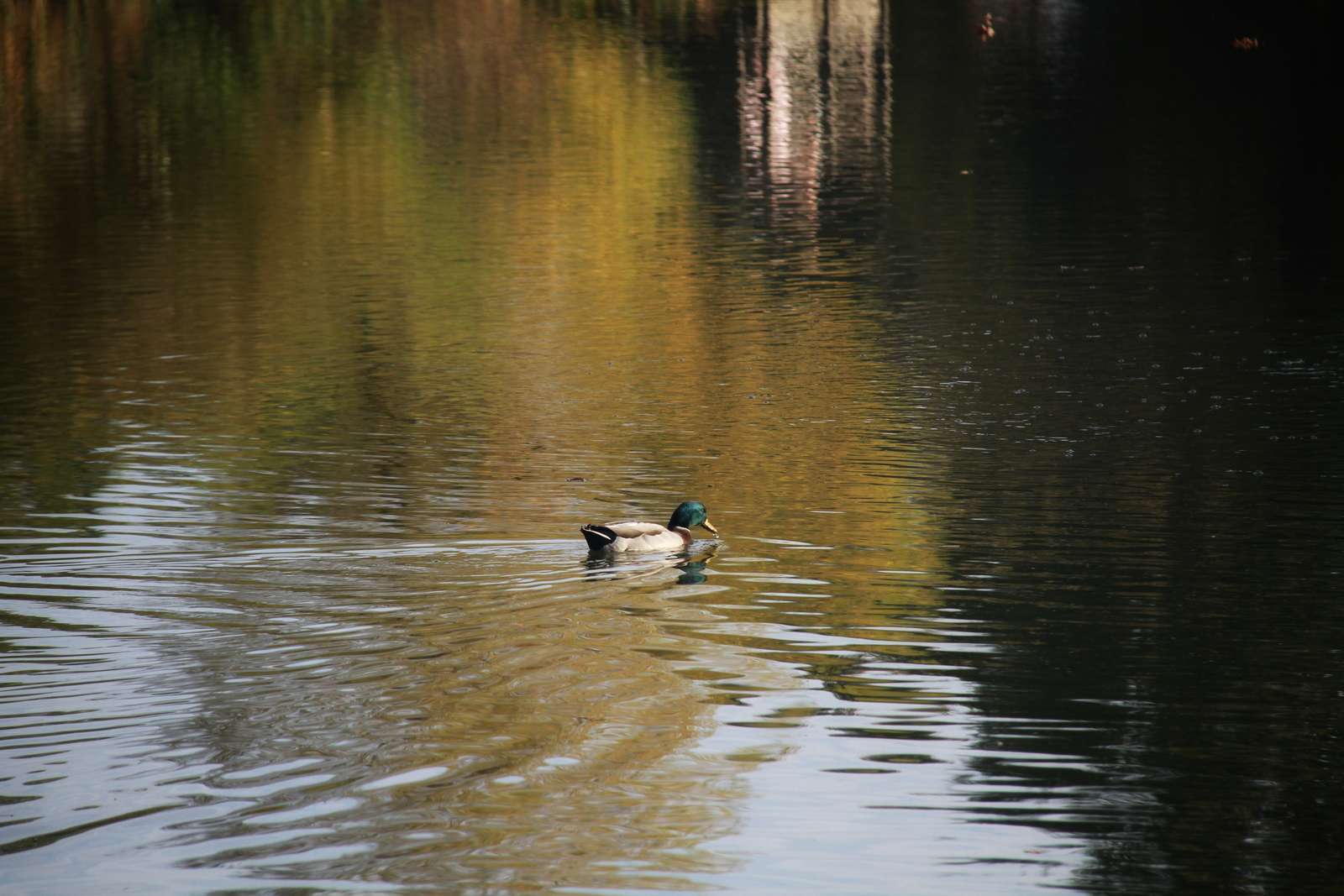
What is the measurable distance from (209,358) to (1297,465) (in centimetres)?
1396

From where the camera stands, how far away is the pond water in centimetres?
933

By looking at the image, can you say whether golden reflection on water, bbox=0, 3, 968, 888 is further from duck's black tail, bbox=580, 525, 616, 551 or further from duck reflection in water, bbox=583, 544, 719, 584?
duck's black tail, bbox=580, 525, 616, 551

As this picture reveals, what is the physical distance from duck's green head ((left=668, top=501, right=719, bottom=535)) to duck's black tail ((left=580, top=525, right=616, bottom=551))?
0.64 m

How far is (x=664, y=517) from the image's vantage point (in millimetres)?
15906

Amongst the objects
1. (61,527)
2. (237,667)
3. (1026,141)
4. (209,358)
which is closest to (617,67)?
(1026,141)

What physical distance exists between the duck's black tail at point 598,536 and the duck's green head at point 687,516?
0.64 metres

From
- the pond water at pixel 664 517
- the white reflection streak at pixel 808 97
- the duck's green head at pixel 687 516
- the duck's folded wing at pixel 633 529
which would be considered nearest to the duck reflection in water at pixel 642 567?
the pond water at pixel 664 517

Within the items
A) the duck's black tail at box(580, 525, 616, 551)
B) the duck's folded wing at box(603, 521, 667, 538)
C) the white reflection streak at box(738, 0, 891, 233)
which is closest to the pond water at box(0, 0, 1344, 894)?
the duck's folded wing at box(603, 521, 667, 538)

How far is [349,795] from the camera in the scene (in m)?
9.53

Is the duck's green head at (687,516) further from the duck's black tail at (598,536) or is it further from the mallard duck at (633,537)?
the duck's black tail at (598,536)

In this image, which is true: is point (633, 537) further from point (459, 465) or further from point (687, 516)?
point (459, 465)

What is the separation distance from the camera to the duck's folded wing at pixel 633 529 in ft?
46.2

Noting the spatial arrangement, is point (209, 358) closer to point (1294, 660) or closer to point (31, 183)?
point (1294, 660)

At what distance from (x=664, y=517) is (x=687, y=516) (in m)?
1.33
